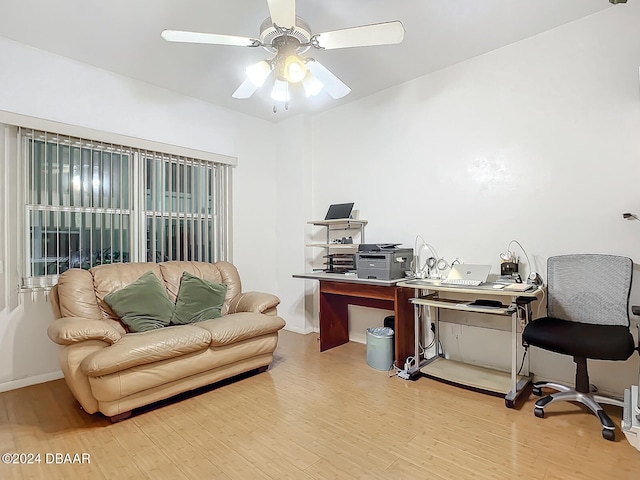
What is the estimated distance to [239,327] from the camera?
2670 millimetres

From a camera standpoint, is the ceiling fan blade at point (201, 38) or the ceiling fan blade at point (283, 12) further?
the ceiling fan blade at point (201, 38)

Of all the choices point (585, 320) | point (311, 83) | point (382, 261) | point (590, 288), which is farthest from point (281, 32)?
point (585, 320)

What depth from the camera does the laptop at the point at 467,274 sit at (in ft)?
8.59

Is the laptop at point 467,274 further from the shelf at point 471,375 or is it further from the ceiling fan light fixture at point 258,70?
the ceiling fan light fixture at point 258,70

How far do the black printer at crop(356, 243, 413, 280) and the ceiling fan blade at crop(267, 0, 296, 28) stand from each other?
191 centimetres

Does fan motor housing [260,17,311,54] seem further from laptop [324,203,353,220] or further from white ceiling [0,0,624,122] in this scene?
laptop [324,203,353,220]

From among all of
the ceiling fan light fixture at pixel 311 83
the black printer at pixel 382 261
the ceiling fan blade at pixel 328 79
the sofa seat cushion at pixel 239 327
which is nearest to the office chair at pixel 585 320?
the black printer at pixel 382 261

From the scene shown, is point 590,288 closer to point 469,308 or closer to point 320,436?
point 469,308

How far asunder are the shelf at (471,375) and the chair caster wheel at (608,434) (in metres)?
0.56

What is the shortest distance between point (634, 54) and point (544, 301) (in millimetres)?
1802

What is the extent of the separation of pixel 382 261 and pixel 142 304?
2007mm

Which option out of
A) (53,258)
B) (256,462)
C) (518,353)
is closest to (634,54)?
(518,353)

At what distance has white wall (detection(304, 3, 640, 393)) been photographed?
7.79ft

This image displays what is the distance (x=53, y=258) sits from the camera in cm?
289
